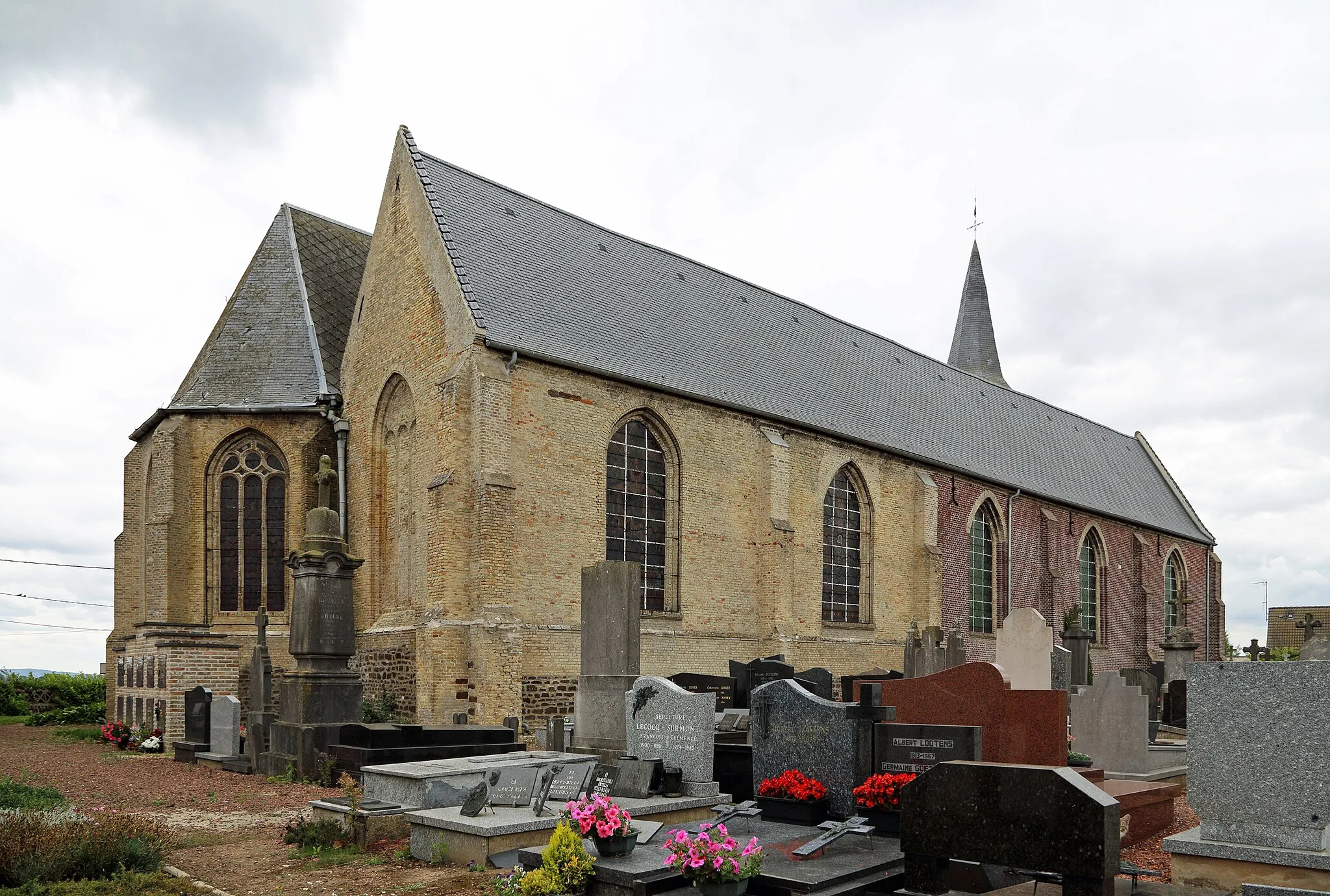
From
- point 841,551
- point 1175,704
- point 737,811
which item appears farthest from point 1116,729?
point 841,551

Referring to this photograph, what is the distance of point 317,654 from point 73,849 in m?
7.37

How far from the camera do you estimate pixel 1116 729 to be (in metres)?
12.5

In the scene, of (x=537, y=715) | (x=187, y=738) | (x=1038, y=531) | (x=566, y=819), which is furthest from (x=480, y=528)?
(x=1038, y=531)

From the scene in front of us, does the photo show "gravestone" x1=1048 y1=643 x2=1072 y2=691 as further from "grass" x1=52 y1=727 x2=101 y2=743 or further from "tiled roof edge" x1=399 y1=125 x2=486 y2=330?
"grass" x1=52 y1=727 x2=101 y2=743

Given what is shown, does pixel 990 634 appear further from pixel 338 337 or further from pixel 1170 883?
pixel 1170 883

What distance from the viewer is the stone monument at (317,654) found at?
14.4 meters

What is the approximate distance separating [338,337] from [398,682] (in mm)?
8197

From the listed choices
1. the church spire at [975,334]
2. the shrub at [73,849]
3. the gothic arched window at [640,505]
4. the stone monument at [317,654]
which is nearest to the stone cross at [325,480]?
the stone monument at [317,654]

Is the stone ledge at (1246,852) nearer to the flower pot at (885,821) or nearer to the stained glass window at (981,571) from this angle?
the flower pot at (885,821)

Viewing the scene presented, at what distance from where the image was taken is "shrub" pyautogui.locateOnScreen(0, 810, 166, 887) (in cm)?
712

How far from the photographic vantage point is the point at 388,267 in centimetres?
2044

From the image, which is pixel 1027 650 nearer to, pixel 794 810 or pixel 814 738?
pixel 814 738

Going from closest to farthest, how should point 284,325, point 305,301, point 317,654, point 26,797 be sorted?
point 26,797
point 317,654
point 284,325
point 305,301

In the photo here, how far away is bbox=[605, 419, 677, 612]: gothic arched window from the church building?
0.20ft
